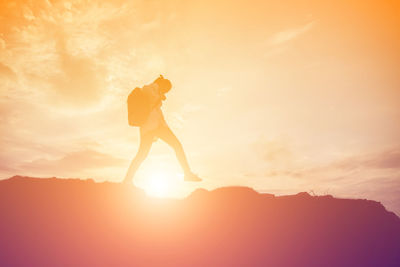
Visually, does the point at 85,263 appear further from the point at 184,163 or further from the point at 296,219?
the point at 296,219

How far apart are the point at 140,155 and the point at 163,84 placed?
197cm

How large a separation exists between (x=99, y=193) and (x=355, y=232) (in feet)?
26.9

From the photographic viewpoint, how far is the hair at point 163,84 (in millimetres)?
8391

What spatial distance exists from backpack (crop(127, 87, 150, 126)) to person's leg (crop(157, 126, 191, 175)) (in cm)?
69

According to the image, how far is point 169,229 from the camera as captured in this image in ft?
25.6

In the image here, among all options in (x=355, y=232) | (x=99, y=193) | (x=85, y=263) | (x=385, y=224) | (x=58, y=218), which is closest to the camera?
(x=85, y=263)

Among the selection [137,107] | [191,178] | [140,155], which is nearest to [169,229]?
[191,178]

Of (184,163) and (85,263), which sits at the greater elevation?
(184,163)

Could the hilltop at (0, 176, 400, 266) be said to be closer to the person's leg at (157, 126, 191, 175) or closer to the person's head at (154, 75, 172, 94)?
the person's leg at (157, 126, 191, 175)

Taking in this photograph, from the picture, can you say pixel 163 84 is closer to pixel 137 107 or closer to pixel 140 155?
pixel 137 107

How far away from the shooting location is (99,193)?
7.85m

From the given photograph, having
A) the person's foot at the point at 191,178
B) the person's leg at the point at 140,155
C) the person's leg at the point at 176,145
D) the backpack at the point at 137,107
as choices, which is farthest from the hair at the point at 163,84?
the person's foot at the point at 191,178

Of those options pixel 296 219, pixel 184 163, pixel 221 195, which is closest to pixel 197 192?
pixel 221 195

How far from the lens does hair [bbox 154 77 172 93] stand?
8.39 meters
